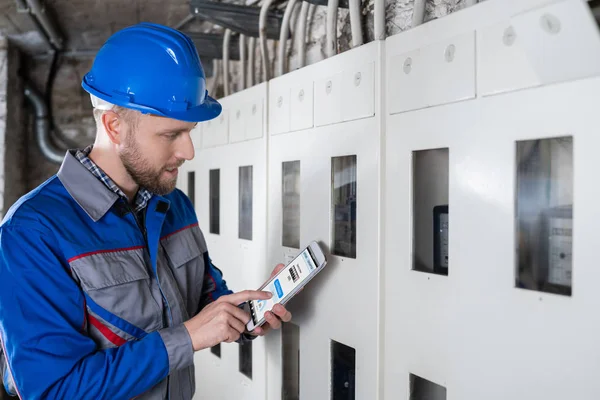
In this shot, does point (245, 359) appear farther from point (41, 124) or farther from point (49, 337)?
point (41, 124)

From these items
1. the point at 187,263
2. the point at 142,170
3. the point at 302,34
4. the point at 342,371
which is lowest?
the point at 342,371

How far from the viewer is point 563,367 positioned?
2.80 ft

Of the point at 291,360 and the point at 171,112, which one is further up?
the point at 171,112

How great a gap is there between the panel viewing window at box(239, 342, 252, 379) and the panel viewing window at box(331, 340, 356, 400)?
606mm

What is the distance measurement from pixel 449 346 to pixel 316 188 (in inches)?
22.1

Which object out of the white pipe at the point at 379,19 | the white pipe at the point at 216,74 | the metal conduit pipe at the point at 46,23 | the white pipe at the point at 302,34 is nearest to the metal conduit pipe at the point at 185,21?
the white pipe at the point at 216,74

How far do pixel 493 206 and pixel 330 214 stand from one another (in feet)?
1.65

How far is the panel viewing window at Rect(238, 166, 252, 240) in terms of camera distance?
6.15 feet

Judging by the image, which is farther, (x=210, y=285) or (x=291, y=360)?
(x=291, y=360)

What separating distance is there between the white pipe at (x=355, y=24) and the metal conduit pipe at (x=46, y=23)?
159cm

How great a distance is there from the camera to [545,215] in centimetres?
91

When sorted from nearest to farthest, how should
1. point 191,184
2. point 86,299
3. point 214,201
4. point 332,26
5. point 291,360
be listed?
point 86,299, point 332,26, point 291,360, point 214,201, point 191,184

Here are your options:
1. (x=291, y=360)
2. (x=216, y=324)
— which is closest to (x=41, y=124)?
(x=291, y=360)

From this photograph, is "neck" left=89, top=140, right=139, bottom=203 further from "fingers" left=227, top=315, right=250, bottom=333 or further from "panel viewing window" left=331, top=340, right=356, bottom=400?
"panel viewing window" left=331, top=340, right=356, bottom=400
